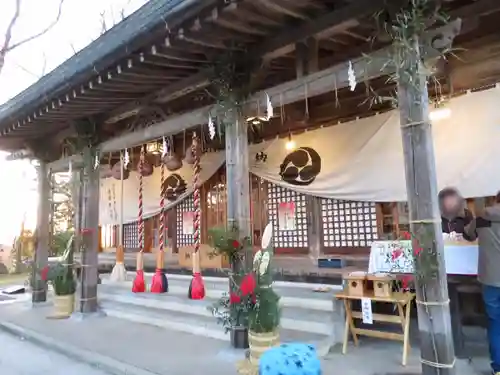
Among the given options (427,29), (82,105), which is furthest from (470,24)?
(82,105)

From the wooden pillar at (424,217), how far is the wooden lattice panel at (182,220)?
6.62 m

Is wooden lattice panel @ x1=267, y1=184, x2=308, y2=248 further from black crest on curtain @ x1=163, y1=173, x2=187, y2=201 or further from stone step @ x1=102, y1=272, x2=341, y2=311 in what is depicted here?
black crest on curtain @ x1=163, y1=173, x2=187, y2=201

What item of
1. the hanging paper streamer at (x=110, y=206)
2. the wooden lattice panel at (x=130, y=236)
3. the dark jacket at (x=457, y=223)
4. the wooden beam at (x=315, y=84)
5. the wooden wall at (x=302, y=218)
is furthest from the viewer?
the wooden lattice panel at (x=130, y=236)

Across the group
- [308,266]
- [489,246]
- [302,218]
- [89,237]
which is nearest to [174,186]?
[89,237]

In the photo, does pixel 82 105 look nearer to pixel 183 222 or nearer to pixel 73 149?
pixel 73 149

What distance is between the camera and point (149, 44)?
420 centimetres

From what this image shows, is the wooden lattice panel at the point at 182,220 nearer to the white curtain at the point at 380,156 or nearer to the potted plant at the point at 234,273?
the white curtain at the point at 380,156

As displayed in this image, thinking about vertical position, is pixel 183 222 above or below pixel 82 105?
below

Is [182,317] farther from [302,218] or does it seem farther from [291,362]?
[291,362]

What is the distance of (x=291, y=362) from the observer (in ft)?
7.29

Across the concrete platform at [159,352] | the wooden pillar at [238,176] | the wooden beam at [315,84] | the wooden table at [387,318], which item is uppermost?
the wooden beam at [315,84]

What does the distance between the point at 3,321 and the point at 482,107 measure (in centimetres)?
818

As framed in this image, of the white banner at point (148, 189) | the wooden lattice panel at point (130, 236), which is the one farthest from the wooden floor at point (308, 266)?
the wooden lattice panel at point (130, 236)

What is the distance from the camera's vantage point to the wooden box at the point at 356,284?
4109 mm
